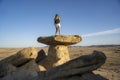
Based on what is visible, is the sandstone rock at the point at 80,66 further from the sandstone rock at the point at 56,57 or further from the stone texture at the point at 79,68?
the sandstone rock at the point at 56,57

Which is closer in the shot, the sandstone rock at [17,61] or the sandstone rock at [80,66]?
the sandstone rock at [80,66]

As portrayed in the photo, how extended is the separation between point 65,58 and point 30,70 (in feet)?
12.5

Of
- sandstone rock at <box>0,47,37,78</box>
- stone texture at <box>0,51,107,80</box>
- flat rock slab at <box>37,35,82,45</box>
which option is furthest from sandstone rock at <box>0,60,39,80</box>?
stone texture at <box>0,51,107,80</box>

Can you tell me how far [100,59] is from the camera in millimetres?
13203

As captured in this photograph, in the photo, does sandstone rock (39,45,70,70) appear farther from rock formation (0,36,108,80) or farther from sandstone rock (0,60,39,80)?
sandstone rock (0,60,39,80)

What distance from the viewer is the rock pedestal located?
20234 millimetres

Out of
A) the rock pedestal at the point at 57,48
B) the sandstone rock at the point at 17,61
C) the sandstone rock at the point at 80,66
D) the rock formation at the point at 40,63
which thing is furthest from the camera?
the rock pedestal at the point at 57,48

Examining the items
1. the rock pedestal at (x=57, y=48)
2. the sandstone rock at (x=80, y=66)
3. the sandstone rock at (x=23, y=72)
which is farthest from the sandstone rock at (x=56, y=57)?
the sandstone rock at (x=80, y=66)

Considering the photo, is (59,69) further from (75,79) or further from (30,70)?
(30,70)

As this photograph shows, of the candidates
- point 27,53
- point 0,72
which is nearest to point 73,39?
point 27,53

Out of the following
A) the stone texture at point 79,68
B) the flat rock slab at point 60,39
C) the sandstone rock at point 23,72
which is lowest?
the sandstone rock at point 23,72

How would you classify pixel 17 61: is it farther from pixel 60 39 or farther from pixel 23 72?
pixel 60 39

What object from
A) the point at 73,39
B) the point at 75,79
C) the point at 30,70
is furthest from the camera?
the point at 73,39

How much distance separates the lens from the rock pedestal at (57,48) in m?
20.2
